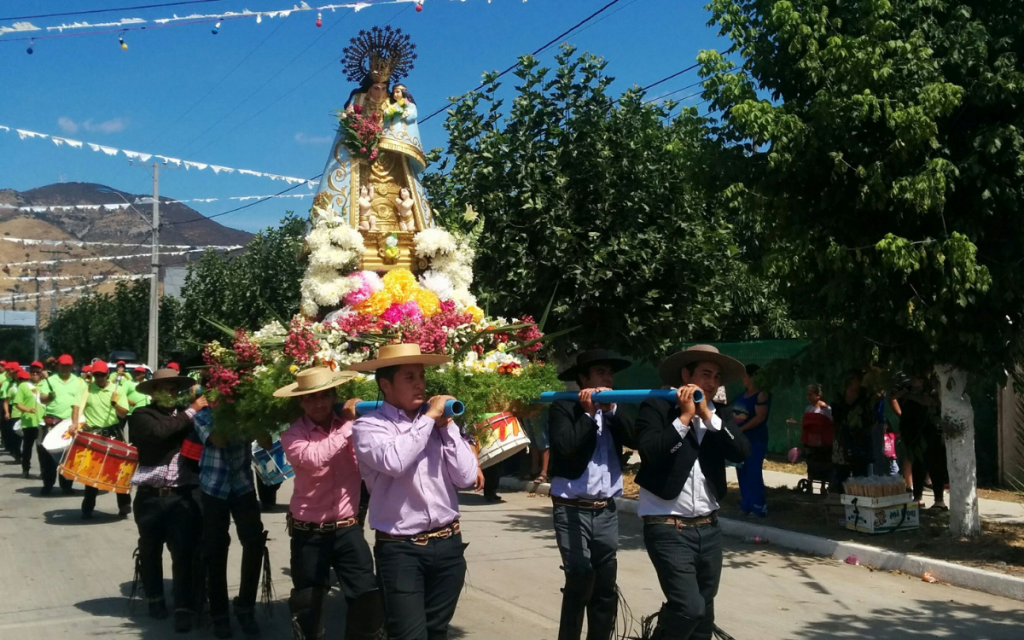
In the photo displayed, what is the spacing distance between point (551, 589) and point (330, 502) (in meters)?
3.26

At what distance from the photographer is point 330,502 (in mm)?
5793

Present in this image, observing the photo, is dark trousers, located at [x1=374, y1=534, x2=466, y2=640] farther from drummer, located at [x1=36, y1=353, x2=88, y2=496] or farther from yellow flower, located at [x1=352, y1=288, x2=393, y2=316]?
drummer, located at [x1=36, y1=353, x2=88, y2=496]

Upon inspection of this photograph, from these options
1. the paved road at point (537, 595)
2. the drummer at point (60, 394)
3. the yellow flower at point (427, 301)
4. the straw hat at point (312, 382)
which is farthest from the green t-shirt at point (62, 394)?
the straw hat at point (312, 382)

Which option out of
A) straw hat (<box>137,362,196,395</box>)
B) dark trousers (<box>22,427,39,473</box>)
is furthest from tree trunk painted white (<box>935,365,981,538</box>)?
dark trousers (<box>22,427,39,473</box>)

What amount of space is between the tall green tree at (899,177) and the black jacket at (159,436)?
564cm

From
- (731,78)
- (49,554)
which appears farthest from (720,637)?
(49,554)

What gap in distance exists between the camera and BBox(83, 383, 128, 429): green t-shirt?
1416cm

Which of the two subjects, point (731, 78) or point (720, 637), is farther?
point (731, 78)

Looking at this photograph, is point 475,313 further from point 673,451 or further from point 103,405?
point 103,405

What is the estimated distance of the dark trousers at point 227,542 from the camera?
6871mm

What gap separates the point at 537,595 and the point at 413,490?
3.73 m

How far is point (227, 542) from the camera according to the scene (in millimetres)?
7055

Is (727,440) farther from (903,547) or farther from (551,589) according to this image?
(903,547)

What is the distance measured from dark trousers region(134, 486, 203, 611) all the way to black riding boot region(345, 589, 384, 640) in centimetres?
211
